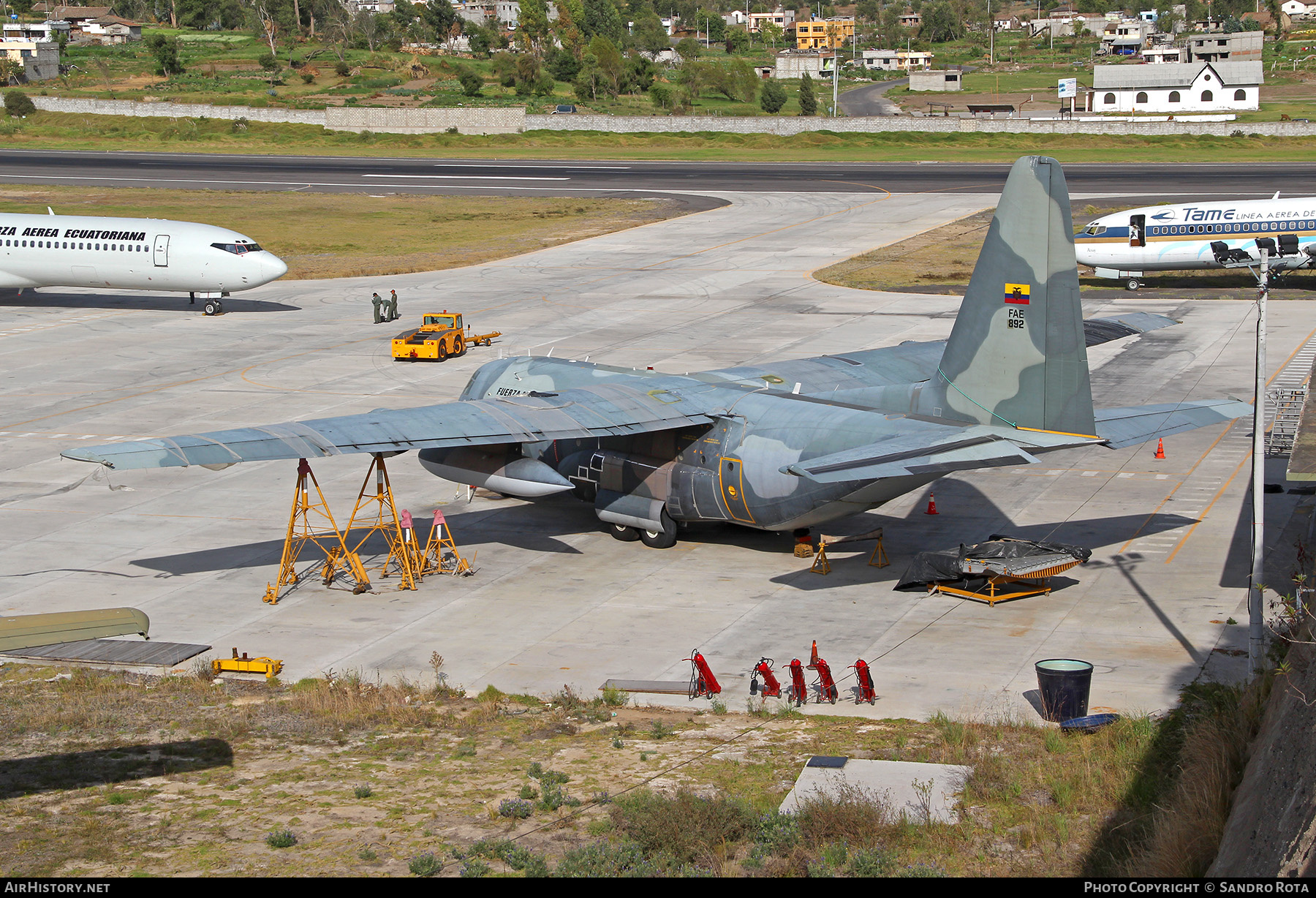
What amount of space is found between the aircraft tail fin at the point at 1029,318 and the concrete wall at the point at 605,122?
4819 inches

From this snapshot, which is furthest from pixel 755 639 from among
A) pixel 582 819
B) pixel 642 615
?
pixel 582 819

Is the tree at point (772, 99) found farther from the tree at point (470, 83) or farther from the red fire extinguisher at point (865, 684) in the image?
the red fire extinguisher at point (865, 684)

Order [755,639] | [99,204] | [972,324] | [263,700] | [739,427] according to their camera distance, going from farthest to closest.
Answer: [99,204]
[739,427]
[972,324]
[755,639]
[263,700]

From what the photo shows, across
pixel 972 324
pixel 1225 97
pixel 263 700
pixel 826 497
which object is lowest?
pixel 263 700

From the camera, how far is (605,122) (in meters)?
161

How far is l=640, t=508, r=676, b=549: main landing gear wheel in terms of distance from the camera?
32.4 m

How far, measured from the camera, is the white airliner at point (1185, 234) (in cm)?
6334

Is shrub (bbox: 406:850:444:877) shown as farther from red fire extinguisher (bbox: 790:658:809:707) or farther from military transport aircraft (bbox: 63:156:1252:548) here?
military transport aircraft (bbox: 63:156:1252:548)

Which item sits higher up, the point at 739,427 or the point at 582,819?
the point at 739,427

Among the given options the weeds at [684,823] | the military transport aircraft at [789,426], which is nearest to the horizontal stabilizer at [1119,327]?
the military transport aircraft at [789,426]

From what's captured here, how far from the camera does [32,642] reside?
54.5ft

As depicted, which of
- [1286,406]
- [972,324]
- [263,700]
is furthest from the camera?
[1286,406]

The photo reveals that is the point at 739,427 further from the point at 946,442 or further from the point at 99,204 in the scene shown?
the point at 99,204

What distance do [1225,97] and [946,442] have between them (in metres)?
162
